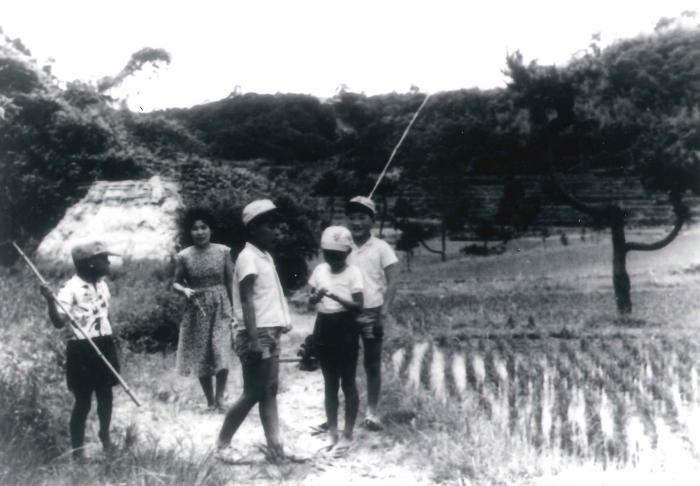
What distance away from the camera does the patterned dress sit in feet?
18.0

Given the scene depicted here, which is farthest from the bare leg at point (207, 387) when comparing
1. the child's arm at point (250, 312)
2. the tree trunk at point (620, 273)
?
the tree trunk at point (620, 273)

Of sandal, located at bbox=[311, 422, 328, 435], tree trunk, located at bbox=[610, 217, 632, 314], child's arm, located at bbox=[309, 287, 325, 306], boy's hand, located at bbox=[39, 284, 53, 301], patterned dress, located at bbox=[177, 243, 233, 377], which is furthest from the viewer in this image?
tree trunk, located at bbox=[610, 217, 632, 314]

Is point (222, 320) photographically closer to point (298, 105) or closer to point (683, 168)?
point (683, 168)

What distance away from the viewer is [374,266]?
16.4ft

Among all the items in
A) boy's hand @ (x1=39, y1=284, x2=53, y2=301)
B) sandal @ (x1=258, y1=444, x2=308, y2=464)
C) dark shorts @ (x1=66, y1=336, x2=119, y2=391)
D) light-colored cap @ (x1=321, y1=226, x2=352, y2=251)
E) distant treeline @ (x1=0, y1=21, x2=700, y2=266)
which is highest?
distant treeline @ (x1=0, y1=21, x2=700, y2=266)

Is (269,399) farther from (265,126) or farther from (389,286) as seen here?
(265,126)

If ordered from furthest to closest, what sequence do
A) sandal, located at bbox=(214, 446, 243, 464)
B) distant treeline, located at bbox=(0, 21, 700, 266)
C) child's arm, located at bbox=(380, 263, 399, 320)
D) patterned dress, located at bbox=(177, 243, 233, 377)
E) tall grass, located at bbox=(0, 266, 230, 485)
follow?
distant treeline, located at bbox=(0, 21, 700, 266), patterned dress, located at bbox=(177, 243, 233, 377), child's arm, located at bbox=(380, 263, 399, 320), sandal, located at bbox=(214, 446, 243, 464), tall grass, located at bbox=(0, 266, 230, 485)

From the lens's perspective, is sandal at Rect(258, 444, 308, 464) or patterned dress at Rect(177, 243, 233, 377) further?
patterned dress at Rect(177, 243, 233, 377)

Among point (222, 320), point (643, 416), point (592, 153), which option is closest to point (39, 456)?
point (222, 320)

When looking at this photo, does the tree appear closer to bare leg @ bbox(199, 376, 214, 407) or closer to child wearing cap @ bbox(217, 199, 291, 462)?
bare leg @ bbox(199, 376, 214, 407)

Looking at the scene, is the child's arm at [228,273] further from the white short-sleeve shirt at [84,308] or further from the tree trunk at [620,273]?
the tree trunk at [620,273]

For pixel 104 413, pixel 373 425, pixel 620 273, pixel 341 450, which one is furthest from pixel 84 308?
pixel 620 273

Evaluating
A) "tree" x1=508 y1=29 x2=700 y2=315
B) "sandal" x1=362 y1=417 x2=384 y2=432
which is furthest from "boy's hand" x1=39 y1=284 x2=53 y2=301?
"tree" x1=508 y1=29 x2=700 y2=315

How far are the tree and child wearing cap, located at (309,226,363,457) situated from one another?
5.99 metres
